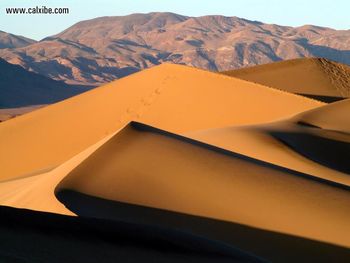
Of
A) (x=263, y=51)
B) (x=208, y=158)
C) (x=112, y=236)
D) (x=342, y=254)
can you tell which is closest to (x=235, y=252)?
(x=112, y=236)

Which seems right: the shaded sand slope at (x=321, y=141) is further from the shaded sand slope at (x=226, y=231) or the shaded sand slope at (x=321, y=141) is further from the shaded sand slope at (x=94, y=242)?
the shaded sand slope at (x=94, y=242)

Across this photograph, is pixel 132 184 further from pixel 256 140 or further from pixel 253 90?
pixel 253 90

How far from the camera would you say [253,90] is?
951 inches

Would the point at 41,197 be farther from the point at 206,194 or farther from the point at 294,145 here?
the point at 294,145

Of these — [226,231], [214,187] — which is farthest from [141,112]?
[226,231]

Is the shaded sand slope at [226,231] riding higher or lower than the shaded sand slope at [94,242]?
lower

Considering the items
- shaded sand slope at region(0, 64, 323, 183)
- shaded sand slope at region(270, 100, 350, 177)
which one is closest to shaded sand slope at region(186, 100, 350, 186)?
shaded sand slope at region(270, 100, 350, 177)

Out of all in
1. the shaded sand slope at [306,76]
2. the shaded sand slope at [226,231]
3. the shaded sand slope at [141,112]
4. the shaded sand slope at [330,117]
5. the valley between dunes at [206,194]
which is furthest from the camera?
the shaded sand slope at [306,76]

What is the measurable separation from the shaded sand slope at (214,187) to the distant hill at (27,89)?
288 ft

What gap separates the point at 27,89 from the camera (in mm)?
107062

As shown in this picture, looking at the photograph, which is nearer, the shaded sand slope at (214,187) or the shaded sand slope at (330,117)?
the shaded sand slope at (214,187)

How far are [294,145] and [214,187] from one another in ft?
19.2

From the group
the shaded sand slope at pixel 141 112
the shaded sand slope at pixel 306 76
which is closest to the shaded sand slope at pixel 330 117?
the shaded sand slope at pixel 141 112

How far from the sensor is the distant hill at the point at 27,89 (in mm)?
100269
